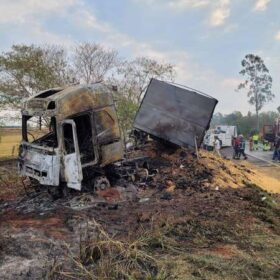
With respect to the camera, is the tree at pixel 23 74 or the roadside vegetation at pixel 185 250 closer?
the roadside vegetation at pixel 185 250

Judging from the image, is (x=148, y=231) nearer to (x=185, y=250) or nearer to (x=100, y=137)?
(x=185, y=250)

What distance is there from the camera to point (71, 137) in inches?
406

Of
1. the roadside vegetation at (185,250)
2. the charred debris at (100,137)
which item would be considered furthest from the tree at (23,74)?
the roadside vegetation at (185,250)

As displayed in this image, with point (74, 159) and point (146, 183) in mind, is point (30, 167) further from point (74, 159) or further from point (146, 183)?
point (146, 183)

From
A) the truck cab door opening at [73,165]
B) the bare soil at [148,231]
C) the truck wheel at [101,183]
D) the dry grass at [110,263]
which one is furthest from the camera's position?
the truck wheel at [101,183]

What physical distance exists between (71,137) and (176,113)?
451 centimetres

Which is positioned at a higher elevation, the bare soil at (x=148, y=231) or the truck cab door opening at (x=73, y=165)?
the truck cab door opening at (x=73, y=165)

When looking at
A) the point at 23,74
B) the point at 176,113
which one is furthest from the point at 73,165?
the point at 23,74

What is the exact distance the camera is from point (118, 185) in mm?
11250

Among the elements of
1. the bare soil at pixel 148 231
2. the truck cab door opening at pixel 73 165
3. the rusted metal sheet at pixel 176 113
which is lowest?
the bare soil at pixel 148 231

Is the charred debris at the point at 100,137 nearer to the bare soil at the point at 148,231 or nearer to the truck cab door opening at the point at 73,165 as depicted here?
the truck cab door opening at the point at 73,165

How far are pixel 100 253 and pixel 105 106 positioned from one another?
532cm

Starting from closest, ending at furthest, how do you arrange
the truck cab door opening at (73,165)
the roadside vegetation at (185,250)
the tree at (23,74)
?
the roadside vegetation at (185,250), the truck cab door opening at (73,165), the tree at (23,74)

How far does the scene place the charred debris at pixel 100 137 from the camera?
970cm
